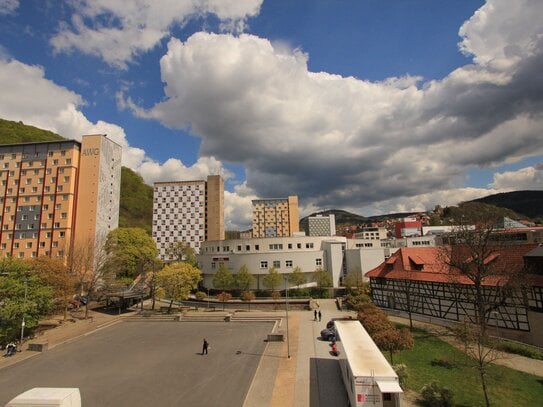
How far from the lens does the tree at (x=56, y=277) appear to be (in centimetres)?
3716

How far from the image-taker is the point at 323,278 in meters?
55.6

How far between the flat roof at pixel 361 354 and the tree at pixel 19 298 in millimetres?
28504

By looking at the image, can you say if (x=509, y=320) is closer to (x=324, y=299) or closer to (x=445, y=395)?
(x=445, y=395)

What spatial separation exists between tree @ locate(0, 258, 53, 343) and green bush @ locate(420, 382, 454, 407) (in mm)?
32683

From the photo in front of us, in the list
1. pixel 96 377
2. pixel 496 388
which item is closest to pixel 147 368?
pixel 96 377

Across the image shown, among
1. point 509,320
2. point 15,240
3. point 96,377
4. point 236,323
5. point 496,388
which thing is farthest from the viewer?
point 15,240

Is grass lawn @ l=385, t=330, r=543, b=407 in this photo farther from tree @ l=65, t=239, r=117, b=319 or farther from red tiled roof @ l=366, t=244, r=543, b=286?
tree @ l=65, t=239, r=117, b=319

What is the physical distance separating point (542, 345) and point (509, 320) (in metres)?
2.84

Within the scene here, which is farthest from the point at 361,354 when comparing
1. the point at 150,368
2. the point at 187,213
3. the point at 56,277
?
the point at 187,213

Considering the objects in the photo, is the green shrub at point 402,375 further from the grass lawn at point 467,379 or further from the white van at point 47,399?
the white van at point 47,399

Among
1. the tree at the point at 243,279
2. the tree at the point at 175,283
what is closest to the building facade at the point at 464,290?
the tree at the point at 243,279

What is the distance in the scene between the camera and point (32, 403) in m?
14.0

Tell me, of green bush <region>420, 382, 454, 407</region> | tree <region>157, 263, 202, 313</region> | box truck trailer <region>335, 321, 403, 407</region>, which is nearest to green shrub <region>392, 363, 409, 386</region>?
green bush <region>420, 382, 454, 407</region>

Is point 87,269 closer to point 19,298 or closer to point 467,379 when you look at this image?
point 19,298
